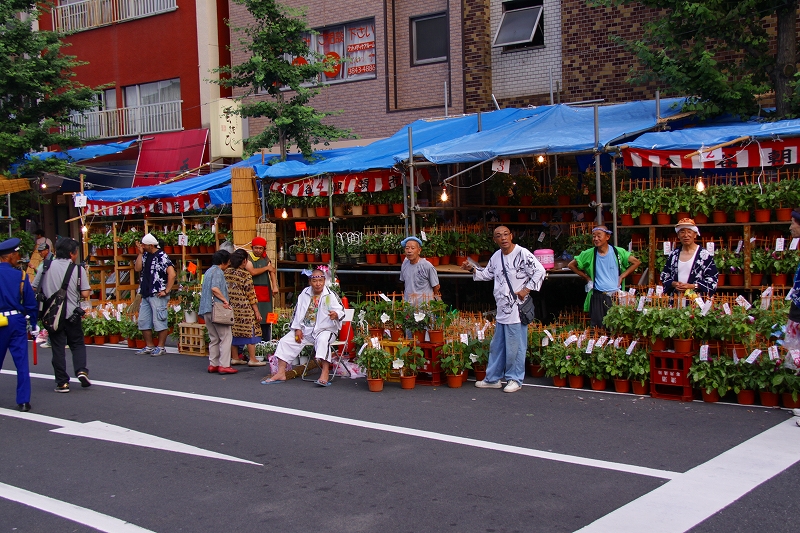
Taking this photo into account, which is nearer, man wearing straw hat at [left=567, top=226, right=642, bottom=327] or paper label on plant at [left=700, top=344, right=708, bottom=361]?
paper label on plant at [left=700, top=344, right=708, bottom=361]

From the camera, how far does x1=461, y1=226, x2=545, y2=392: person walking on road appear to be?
926 centimetres

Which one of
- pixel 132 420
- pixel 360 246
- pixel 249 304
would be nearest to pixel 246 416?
pixel 132 420

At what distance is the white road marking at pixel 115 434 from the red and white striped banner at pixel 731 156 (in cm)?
677

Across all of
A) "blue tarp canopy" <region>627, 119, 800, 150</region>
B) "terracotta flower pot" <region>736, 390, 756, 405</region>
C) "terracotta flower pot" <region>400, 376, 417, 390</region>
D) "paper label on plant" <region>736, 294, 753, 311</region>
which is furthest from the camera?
"blue tarp canopy" <region>627, 119, 800, 150</region>

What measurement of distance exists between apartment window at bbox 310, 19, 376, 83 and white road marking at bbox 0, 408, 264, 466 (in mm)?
12701

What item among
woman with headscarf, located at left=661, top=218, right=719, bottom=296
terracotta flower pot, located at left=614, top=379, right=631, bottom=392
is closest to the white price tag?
woman with headscarf, located at left=661, top=218, right=719, bottom=296

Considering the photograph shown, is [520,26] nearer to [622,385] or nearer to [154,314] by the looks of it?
[154,314]

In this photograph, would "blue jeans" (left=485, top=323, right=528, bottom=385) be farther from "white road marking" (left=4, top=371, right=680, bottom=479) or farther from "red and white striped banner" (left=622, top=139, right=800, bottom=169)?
"red and white striped banner" (left=622, top=139, right=800, bottom=169)

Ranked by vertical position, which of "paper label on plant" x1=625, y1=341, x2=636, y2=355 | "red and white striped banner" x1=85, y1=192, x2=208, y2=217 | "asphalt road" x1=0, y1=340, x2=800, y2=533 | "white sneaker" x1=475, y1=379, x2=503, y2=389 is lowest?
"asphalt road" x1=0, y1=340, x2=800, y2=533

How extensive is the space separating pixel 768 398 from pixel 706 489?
2.74 meters

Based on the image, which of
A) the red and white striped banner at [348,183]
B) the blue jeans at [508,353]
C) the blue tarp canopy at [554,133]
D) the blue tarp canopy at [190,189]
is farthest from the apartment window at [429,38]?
the blue jeans at [508,353]

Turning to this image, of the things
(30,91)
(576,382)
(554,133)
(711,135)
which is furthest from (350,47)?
(576,382)

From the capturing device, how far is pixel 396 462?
670 cm

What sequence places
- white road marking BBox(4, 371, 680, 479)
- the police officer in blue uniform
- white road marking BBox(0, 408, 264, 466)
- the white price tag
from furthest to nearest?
the police officer in blue uniform
the white price tag
white road marking BBox(0, 408, 264, 466)
white road marking BBox(4, 371, 680, 479)
